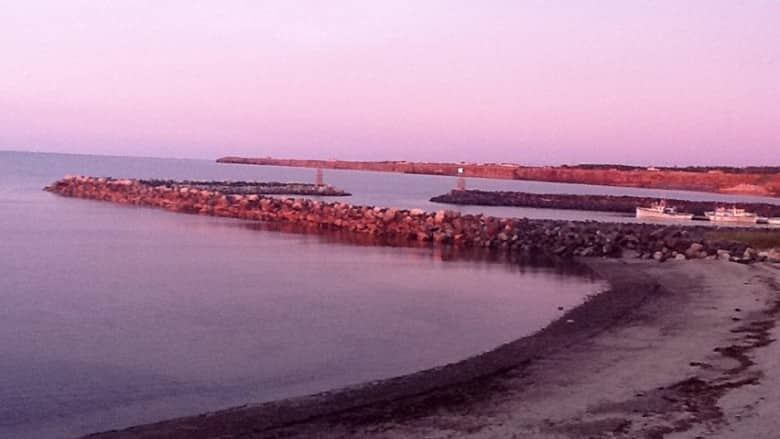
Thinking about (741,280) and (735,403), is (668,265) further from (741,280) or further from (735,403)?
(735,403)

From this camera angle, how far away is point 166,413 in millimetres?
8031

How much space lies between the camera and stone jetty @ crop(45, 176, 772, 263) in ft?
76.1

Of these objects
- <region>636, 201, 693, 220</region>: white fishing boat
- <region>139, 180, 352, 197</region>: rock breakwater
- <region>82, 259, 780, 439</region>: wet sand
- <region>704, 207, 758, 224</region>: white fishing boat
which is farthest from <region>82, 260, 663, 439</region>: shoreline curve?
<region>139, 180, 352, 197</region>: rock breakwater

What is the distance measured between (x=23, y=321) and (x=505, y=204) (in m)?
38.9

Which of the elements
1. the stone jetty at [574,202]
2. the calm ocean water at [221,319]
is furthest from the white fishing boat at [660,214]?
the calm ocean water at [221,319]

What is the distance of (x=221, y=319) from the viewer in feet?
41.3

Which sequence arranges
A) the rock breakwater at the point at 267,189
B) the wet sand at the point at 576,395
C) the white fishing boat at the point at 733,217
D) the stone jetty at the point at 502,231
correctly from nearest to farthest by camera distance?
the wet sand at the point at 576,395, the stone jetty at the point at 502,231, the white fishing boat at the point at 733,217, the rock breakwater at the point at 267,189

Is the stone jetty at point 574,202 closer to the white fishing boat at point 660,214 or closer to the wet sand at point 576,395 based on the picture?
the white fishing boat at point 660,214

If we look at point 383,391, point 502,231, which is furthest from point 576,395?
point 502,231

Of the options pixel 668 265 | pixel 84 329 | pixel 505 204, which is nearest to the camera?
pixel 84 329

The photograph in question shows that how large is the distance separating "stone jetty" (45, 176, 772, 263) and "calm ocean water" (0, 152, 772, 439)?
339cm

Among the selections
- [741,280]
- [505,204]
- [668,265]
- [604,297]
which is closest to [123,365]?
[604,297]

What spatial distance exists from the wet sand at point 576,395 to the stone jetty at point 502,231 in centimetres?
1032

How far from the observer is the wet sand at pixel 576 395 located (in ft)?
23.3
